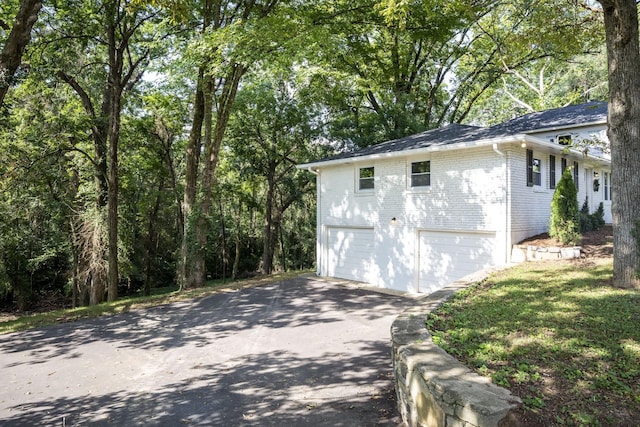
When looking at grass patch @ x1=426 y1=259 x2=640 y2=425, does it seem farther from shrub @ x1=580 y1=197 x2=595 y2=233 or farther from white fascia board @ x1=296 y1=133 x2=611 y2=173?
shrub @ x1=580 y1=197 x2=595 y2=233

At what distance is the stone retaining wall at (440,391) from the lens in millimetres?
2641

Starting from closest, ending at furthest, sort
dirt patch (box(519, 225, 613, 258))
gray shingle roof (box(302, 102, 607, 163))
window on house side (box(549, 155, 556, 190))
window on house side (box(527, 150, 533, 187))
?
1. dirt patch (box(519, 225, 613, 258))
2. window on house side (box(527, 150, 533, 187))
3. gray shingle roof (box(302, 102, 607, 163))
4. window on house side (box(549, 155, 556, 190))

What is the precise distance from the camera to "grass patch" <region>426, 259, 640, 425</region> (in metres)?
2.78

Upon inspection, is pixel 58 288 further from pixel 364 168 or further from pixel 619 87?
pixel 619 87

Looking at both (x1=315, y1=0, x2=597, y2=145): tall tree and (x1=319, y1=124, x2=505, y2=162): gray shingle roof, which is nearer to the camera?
(x1=319, y1=124, x2=505, y2=162): gray shingle roof

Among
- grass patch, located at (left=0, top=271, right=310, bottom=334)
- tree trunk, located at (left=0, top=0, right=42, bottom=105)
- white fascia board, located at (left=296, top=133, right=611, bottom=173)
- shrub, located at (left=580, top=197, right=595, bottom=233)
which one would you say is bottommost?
grass patch, located at (left=0, top=271, right=310, bottom=334)

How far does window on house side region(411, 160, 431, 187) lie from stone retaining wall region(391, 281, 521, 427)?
6.85m

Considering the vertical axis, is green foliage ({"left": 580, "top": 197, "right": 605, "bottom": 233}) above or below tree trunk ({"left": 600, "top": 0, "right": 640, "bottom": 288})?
below

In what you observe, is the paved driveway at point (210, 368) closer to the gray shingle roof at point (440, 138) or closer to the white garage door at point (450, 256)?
the white garage door at point (450, 256)

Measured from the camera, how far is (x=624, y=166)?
5938 millimetres

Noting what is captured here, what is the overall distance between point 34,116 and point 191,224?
6.46m

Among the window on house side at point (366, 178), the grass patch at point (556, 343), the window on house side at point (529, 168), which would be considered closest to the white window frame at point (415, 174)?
the window on house side at point (366, 178)

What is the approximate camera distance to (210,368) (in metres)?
5.47

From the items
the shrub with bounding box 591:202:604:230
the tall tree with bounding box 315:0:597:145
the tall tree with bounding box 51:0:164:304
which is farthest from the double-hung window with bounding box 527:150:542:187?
the tall tree with bounding box 51:0:164:304
